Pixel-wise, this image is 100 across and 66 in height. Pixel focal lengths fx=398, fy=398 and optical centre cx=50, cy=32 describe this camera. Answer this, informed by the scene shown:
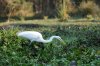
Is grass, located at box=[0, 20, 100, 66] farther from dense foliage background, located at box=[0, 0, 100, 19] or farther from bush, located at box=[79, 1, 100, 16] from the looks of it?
dense foliage background, located at box=[0, 0, 100, 19]

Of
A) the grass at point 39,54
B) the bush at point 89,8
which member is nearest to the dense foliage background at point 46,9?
the bush at point 89,8

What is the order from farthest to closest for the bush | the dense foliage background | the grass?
the dense foliage background, the bush, the grass

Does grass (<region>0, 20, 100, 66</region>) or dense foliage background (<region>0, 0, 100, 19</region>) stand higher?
grass (<region>0, 20, 100, 66</region>)

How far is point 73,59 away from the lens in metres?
8.60

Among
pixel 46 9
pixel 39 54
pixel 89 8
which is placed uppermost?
pixel 39 54

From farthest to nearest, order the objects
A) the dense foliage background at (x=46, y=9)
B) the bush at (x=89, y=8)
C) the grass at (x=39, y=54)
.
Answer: the dense foliage background at (x=46, y=9)
the bush at (x=89, y=8)
the grass at (x=39, y=54)

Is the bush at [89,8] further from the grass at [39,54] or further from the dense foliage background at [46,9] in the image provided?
the grass at [39,54]

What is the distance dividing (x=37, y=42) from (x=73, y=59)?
2579mm

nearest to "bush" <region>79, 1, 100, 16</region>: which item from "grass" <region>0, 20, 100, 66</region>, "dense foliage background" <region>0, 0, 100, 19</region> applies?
"dense foliage background" <region>0, 0, 100, 19</region>

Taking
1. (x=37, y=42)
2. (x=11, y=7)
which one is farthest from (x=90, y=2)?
(x=37, y=42)

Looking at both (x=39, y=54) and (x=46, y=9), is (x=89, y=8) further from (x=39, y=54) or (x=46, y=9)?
(x=39, y=54)

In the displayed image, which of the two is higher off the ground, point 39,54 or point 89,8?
point 39,54

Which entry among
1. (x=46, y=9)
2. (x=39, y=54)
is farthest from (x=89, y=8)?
(x=39, y=54)

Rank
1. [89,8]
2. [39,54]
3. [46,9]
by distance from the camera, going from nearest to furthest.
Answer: [39,54], [89,8], [46,9]
